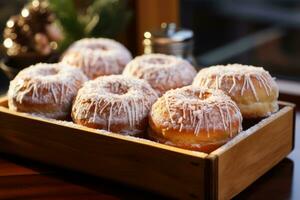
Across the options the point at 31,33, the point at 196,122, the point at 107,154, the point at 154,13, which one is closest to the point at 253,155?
the point at 196,122

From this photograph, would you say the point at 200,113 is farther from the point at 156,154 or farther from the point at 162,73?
the point at 162,73

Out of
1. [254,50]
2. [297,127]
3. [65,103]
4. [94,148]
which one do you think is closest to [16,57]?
[65,103]

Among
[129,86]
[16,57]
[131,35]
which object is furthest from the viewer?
[131,35]

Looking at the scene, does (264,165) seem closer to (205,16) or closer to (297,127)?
(297,127)

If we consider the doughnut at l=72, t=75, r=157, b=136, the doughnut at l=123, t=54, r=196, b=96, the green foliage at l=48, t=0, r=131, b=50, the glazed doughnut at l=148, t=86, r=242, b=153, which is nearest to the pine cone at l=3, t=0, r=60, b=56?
the green foliage at l=48, t=0, r=131, b=50

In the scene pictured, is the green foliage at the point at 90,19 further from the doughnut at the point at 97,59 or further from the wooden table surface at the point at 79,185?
the wooden table surface at the point at 79,185

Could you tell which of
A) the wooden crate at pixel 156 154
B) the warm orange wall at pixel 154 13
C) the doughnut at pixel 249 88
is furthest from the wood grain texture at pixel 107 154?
the warm orange wall at pixel 154 13
